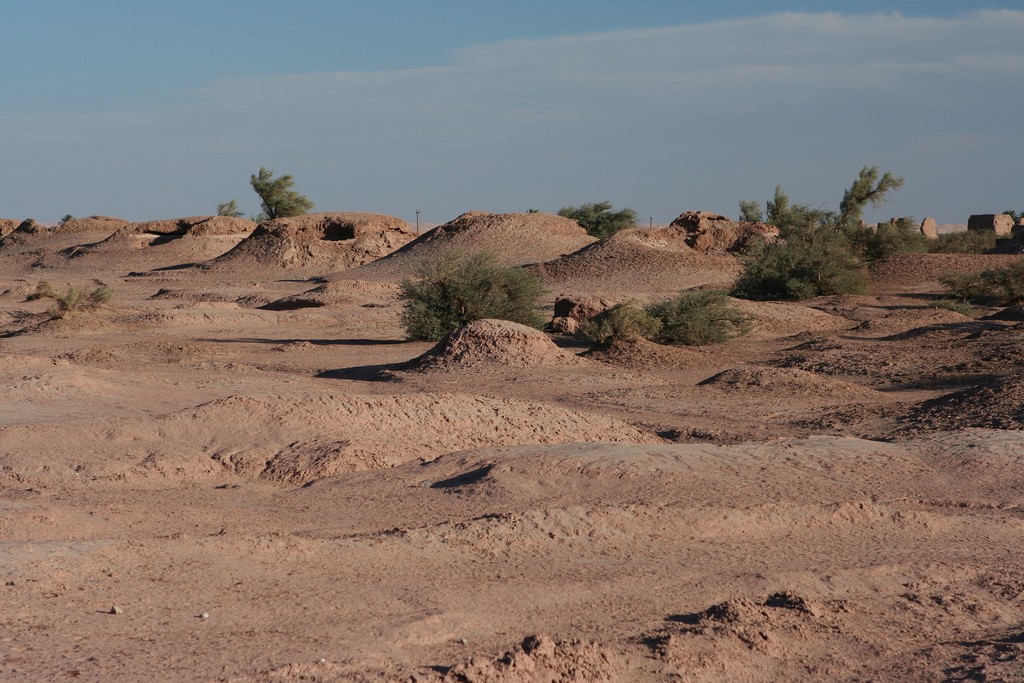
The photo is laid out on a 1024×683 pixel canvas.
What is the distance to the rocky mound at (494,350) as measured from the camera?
17625mm

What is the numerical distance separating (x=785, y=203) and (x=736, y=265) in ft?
37.6

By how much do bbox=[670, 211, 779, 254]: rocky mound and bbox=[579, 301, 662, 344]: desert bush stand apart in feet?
60.1

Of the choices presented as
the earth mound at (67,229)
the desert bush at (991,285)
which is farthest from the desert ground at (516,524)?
the earth mound at (67,229)

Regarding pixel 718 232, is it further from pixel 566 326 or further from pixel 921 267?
pixel 566 326

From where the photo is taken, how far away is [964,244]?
39562mm

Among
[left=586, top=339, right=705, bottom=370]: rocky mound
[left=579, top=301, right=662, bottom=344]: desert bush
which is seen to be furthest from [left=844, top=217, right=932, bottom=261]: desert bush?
[left=586, top=339, right=705, bottom=370]: rocky mound

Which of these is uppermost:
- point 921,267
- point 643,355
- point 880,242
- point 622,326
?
point 880,242

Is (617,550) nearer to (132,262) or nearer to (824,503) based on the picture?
(824,503)

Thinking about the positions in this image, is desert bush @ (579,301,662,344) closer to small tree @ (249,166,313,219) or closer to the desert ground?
the desert ground

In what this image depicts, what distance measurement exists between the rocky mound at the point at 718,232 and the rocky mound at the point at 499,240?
5.02 metres

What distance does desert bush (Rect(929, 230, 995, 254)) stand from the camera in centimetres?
3881

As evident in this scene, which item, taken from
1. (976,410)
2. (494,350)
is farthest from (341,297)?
(976,410)

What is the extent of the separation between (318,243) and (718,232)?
1624 centimetres

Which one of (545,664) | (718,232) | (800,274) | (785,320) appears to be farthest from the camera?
(718,232)
